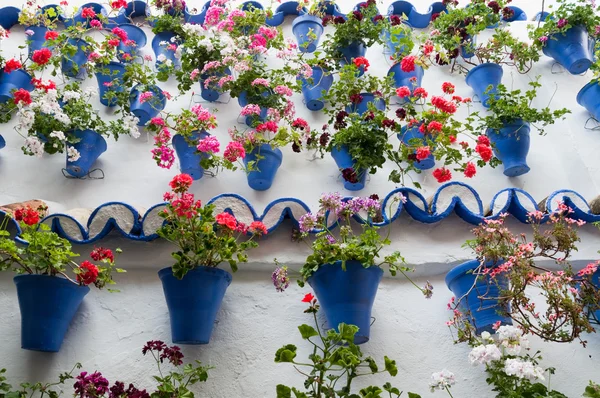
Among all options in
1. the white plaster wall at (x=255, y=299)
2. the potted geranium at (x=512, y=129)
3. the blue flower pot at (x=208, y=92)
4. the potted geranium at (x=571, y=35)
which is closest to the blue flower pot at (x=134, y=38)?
the blue flower pot at (x=208, y=92)

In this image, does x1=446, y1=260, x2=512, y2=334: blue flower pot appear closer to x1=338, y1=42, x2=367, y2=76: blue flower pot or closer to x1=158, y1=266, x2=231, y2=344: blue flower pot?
x1=158, y1=266, x2=231, y2=344: blue flower pot

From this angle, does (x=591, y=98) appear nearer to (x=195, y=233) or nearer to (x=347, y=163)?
(x=347, y=163)

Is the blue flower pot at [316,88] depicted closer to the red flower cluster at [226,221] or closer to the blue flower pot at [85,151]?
the blue flower pot at [85,151]

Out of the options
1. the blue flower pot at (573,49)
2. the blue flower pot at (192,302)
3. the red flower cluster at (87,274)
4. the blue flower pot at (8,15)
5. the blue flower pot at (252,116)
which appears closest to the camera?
A: the red flower cluster at (87,274)

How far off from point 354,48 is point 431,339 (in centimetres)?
233

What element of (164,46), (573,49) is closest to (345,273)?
(164,46)

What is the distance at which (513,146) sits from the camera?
391 cm

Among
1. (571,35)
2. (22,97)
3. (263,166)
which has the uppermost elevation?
(571,35)

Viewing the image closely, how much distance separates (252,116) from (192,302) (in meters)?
1.52

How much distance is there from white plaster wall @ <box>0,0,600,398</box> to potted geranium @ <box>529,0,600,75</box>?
878 mm

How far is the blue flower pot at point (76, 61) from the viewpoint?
4.41m

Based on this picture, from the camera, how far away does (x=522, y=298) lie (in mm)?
2758

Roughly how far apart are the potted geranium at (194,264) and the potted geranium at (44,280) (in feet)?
0.96

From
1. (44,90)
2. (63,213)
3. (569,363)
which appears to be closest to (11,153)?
(44,90)
